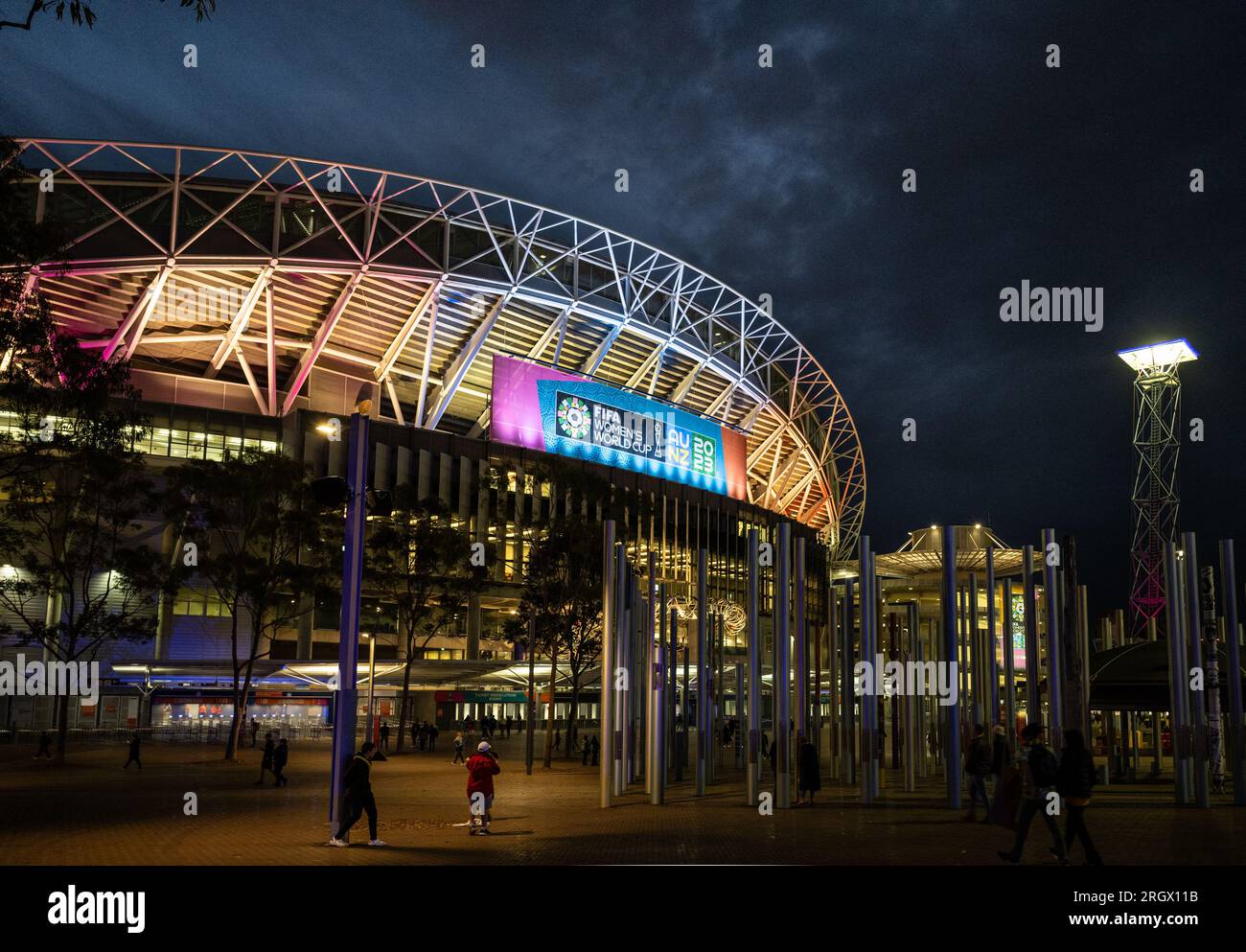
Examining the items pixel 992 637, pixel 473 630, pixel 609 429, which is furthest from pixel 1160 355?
pixel 992 637

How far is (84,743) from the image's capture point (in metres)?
45.5

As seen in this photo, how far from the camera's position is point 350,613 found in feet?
51.3

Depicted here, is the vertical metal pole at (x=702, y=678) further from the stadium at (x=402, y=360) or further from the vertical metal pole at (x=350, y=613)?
the stadium at (x=402, y=360)

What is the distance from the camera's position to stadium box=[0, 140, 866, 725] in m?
54.1

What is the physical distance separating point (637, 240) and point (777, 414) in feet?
73.8

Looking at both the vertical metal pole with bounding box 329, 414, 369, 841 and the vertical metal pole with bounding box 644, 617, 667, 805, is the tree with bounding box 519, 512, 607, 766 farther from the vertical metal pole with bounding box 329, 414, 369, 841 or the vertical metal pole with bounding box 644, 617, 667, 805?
the vertical metal pole with bounding box 329, 414, 369, 841

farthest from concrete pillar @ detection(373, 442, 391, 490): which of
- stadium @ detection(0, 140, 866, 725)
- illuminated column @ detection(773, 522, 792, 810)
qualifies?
illuminated column @ detection(773, 522, 792, 810)

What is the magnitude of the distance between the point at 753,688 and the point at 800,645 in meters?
1.89

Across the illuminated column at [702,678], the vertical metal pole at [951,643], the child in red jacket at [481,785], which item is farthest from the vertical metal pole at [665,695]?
the child in red jacket at [481,785]

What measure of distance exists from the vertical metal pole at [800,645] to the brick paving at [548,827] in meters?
1.67

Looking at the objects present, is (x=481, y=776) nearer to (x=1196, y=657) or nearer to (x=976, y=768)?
(x=976, y=768)
